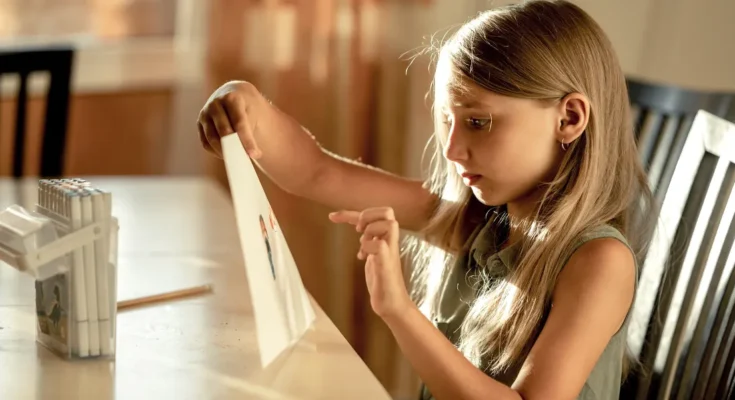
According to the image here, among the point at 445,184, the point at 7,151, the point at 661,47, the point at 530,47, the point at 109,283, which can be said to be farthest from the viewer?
the point at 7,151

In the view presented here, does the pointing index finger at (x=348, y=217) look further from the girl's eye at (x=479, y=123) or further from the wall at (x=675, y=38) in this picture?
the wall at (x=675, y=38)

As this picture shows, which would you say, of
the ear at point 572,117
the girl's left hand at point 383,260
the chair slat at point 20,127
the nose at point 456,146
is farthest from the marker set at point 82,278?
the chair slat at point 20,127

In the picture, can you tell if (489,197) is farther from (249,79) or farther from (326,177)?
(249,79)

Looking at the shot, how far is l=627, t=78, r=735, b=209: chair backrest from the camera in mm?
1285

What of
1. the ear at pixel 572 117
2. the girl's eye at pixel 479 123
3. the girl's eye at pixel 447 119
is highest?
the ear at pixel 572 117

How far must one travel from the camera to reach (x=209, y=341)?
1.07m

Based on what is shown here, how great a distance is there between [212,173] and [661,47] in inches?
43.4

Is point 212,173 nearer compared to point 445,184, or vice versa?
point 445,184

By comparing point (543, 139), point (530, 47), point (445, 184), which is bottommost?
point (445, 184)

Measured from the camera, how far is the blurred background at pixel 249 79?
2.32m

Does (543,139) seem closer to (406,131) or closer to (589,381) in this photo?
(589,381)

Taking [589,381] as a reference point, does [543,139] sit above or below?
above

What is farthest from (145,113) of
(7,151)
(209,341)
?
(209,341)

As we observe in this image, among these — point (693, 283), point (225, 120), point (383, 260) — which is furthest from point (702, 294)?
point (225, 120)
